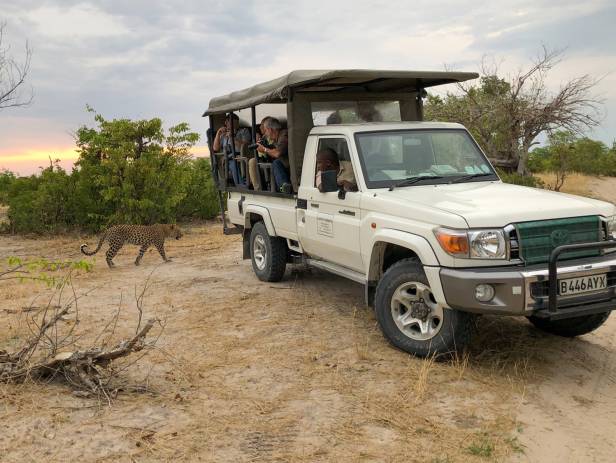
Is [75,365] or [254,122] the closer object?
[75,365]

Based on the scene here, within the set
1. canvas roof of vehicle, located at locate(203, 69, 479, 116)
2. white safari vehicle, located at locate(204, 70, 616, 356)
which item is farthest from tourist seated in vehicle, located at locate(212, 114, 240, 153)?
Result: white safari vehicle, located at locate(204, 70, 616, 356)

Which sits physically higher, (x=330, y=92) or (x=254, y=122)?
(x=330, y=92)

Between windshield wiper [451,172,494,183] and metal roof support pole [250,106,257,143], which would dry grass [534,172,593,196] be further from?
windshield wiper [451,172,494,183]

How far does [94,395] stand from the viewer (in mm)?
4395

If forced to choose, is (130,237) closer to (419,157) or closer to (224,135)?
(224,135)

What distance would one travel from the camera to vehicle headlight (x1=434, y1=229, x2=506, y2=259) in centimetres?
456

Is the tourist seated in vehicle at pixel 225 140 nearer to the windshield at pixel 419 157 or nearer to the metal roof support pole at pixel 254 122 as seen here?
the metal roof support pole at pixel 254 122

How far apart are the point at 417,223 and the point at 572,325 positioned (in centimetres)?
185

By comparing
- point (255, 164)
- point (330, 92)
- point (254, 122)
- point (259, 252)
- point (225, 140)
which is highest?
point (330, 92)

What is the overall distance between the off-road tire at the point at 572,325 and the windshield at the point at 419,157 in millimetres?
1482

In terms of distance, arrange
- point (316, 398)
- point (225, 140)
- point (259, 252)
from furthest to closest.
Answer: point (225, 140) → point (259, 252) → point (316, 398)

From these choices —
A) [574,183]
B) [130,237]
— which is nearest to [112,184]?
[130,237]

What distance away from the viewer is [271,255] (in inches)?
314

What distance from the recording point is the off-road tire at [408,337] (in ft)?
15.9
